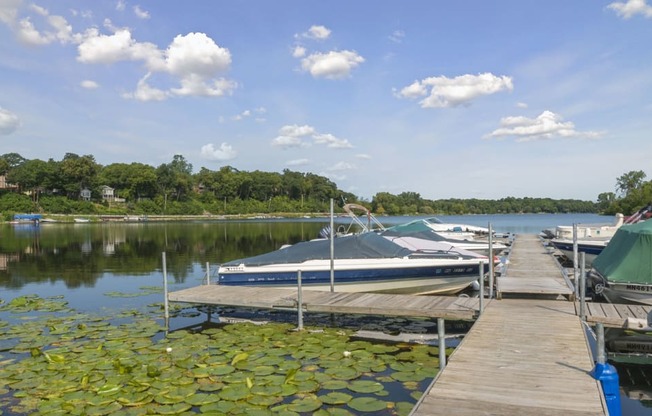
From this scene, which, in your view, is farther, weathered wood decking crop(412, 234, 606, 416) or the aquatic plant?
the aquatic plant

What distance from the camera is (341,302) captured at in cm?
1130

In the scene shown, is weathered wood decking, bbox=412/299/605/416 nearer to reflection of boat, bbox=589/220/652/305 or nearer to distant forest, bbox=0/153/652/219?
reflection of boat, bbox=589/220/652/305

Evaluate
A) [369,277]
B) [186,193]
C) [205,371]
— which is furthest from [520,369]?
[186,193]

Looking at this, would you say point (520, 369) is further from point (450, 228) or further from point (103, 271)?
point (450, 228)

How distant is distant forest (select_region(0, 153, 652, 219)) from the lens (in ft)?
338

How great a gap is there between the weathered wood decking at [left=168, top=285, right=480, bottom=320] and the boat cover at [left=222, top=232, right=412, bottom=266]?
1.34m

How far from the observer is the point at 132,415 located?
6.48 m

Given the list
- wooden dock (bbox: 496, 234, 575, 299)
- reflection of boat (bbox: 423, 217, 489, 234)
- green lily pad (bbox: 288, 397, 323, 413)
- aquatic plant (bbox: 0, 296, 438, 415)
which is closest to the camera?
green lily pad (bbox: 288, 397, 323, 413)

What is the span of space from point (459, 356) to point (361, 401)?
152 cm

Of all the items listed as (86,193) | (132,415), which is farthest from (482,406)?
(86,193)

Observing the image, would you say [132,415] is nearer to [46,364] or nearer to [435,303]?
[46,364]

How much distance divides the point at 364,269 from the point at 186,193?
12116 cm

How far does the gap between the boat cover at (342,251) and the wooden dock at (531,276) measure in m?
3.19

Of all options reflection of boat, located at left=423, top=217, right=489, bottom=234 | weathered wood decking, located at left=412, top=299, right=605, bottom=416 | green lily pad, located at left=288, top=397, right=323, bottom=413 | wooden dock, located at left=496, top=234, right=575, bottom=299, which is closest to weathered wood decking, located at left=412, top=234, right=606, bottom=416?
weathered wood decking, located at left=412, top=299, right=605, bottom=416
